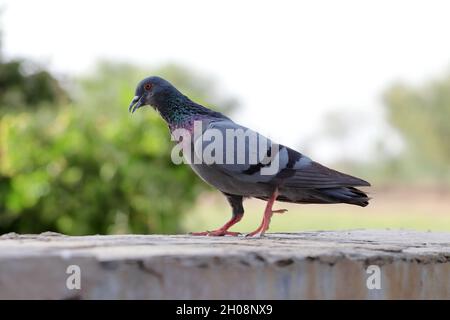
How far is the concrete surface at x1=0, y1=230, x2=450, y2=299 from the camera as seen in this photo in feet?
8.53

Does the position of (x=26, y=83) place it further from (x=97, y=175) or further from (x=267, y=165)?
(x=267, y=165)

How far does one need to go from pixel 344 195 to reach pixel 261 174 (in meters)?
0.50

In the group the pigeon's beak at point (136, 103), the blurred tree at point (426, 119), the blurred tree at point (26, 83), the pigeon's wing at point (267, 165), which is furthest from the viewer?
the blurred tree at point (426, 119)

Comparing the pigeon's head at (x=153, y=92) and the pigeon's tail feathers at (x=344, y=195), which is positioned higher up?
the pigeon's head at (x=153, y=92)

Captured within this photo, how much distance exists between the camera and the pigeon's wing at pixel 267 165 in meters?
3.83

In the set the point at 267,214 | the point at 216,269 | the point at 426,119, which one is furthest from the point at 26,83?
the point at 426,119

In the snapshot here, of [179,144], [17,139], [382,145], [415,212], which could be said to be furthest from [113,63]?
[179,144]

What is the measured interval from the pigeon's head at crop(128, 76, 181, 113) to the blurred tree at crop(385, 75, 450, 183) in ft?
116

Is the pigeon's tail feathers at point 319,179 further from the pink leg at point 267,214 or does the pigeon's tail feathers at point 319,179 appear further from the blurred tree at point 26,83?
the blurred tree at point 26,83

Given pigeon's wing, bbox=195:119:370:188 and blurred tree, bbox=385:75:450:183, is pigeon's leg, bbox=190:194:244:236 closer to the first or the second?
pigeon's wing, bbox=195:119:370:188

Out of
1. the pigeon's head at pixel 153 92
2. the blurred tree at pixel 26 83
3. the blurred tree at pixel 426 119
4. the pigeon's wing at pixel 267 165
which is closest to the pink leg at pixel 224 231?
the pigeon's wing at pixel 267 165

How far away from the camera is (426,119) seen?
1522 inches

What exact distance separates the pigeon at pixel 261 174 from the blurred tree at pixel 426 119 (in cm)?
3520
